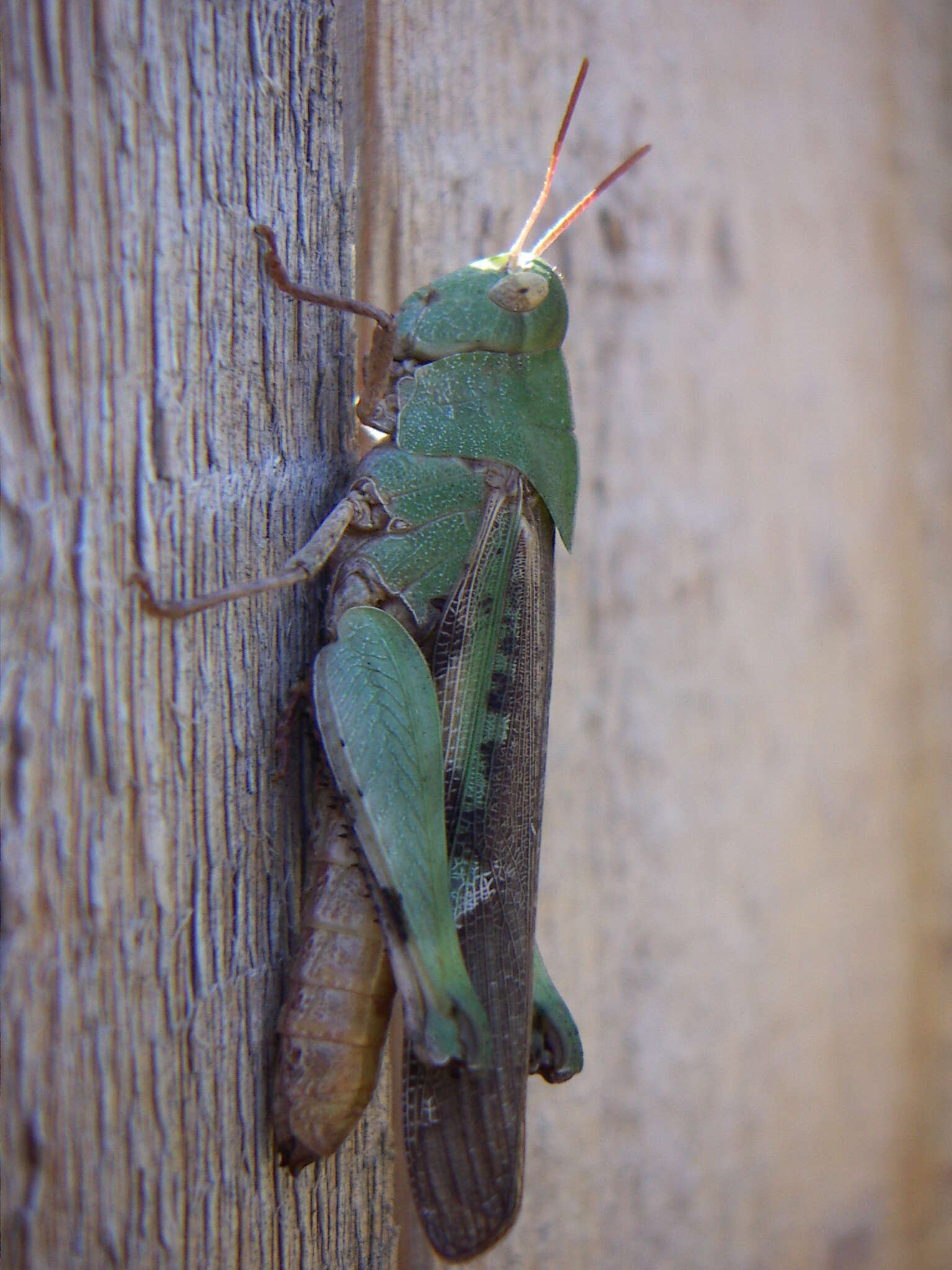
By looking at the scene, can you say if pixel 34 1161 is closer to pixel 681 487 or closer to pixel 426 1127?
pixel 426 1127

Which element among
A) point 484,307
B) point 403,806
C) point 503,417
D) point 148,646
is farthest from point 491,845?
point 484,307

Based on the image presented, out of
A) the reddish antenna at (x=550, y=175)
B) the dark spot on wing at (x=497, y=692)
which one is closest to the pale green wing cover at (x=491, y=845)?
the dark spot on wing at (x=497, y=692)

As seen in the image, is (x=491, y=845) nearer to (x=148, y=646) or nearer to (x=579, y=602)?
(x=148, y=646)

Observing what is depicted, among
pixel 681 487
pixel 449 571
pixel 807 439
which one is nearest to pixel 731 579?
pixel 681 487

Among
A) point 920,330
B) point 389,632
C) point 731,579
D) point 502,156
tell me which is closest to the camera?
point 389,632

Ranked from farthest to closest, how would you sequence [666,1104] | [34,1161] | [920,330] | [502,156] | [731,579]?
[920,330] < [731,579] < [666,1104] < [502,156] < [34,1161]

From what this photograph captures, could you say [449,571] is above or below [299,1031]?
above

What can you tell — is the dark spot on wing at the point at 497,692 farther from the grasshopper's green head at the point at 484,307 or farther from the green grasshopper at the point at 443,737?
the grasshopper's green head at the point at 484,307

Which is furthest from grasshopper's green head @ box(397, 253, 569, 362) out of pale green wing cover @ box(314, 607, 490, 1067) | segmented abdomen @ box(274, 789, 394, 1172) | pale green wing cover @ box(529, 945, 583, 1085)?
pale green wing cover @ box(529, 945, 583, 1085)
